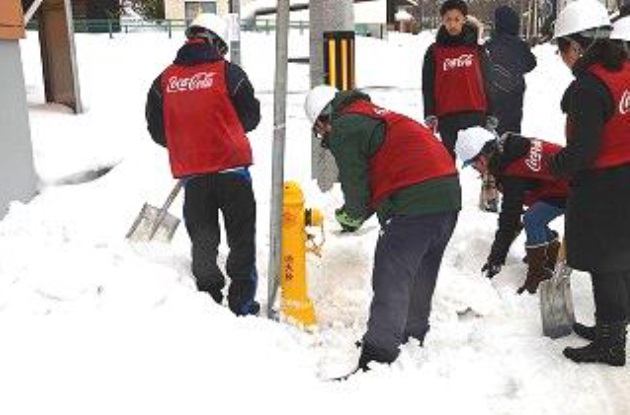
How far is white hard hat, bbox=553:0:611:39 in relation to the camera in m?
3.93

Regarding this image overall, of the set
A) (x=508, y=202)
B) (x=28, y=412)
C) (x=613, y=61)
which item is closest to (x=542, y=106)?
(x=508, y=202)

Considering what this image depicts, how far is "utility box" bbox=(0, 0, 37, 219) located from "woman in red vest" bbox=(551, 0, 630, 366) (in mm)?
4346

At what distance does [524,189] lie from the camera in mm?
5047

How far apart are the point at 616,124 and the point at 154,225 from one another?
3.32 meters

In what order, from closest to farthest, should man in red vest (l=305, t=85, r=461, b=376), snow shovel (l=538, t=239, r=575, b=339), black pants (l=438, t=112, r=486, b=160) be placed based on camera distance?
man in red vest (l=305, t=85, r=461, b=376) → snow shovel (l=538, t=239, r=575, b=339) → black pants (l=438, t=112, r=486, b=160)

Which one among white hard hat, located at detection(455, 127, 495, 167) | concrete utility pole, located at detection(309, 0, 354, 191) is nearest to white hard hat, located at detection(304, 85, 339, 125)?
white hard hat, located at detection(455, 127, 495, 167)

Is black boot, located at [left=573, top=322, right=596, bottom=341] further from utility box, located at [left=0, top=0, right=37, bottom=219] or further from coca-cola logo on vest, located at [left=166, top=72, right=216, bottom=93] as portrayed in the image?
utility box, located at [left=0, top=0, right=37, bottom=219]

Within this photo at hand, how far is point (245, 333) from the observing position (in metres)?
4.22

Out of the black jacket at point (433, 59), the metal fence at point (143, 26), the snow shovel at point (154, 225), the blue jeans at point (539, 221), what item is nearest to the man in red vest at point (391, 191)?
the blue jeans at point (539, 221)

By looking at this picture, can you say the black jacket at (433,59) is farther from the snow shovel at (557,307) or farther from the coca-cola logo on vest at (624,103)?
the coca-cola logo on vest at (624,103)

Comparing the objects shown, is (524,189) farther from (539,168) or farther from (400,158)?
(400,158)

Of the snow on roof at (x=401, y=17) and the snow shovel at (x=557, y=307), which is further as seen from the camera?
the snow on roof at (x=401, y=17)

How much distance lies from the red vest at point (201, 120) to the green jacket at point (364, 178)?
2.61ft

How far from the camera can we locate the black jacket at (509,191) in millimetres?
4902
